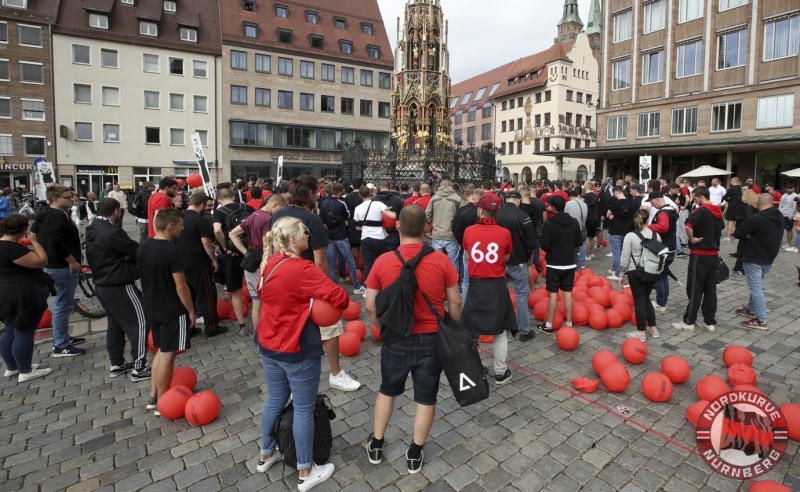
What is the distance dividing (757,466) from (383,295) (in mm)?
2849

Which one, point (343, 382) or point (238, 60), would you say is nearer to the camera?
point (343, 382)

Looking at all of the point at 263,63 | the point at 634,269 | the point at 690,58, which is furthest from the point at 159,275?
the point at 263,63

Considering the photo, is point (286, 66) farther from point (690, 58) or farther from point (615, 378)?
point (615, 378)

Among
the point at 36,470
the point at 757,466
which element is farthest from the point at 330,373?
the point at 757,466

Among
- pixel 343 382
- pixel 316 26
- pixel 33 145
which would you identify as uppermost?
pixel 316 26

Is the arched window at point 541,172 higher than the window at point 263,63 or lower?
lower

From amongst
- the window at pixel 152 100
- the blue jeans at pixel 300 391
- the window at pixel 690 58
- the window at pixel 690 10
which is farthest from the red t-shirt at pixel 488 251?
the window at pixel 152 100

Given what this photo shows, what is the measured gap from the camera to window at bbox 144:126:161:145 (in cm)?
3825

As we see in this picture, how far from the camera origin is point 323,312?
3078mm

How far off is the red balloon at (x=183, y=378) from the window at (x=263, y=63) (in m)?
42.1

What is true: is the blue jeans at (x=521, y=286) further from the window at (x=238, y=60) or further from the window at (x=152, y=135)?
the window at (x=238, y=60)

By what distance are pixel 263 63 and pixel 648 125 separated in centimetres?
3172

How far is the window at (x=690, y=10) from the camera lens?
28938mm

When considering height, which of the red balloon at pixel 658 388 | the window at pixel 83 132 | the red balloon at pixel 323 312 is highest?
the window at pixel 83 132
